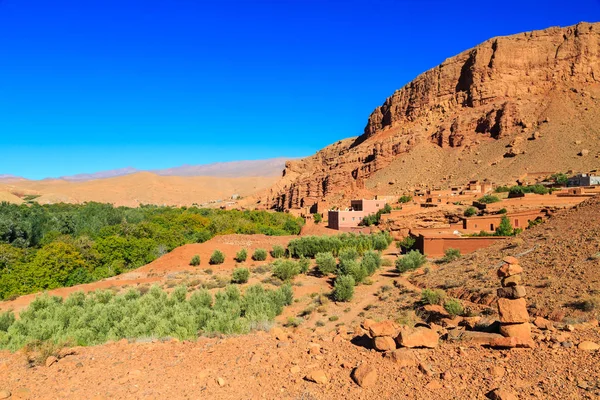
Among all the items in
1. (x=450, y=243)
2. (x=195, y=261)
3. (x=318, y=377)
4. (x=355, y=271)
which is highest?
(x=318, y=377)

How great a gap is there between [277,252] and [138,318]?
1520 cm

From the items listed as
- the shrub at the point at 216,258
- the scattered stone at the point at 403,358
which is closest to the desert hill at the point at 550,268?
the scattered stone at the point at 403,358

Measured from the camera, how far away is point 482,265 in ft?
49.1

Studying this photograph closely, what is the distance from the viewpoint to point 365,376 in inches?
210

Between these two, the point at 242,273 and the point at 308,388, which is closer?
the point at 308,388

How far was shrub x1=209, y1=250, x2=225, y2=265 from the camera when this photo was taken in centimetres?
2439

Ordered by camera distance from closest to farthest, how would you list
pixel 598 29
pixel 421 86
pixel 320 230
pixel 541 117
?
pixel 320 230, pixel 541 117, pixel 598 29, pixel 421 86

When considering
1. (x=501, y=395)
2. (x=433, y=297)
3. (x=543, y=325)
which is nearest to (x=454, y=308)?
(x=433, y=297)

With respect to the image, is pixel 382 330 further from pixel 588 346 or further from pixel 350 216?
pixel 350 216

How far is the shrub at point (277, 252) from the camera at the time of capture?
26078 mm

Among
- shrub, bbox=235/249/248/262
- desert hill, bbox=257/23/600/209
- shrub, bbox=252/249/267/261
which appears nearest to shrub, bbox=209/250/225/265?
shrub, bbox=235/249/248/262

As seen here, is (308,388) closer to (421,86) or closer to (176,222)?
(176,222)

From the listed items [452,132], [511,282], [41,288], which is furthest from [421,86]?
[511,282]

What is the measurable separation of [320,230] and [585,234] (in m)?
23.2
